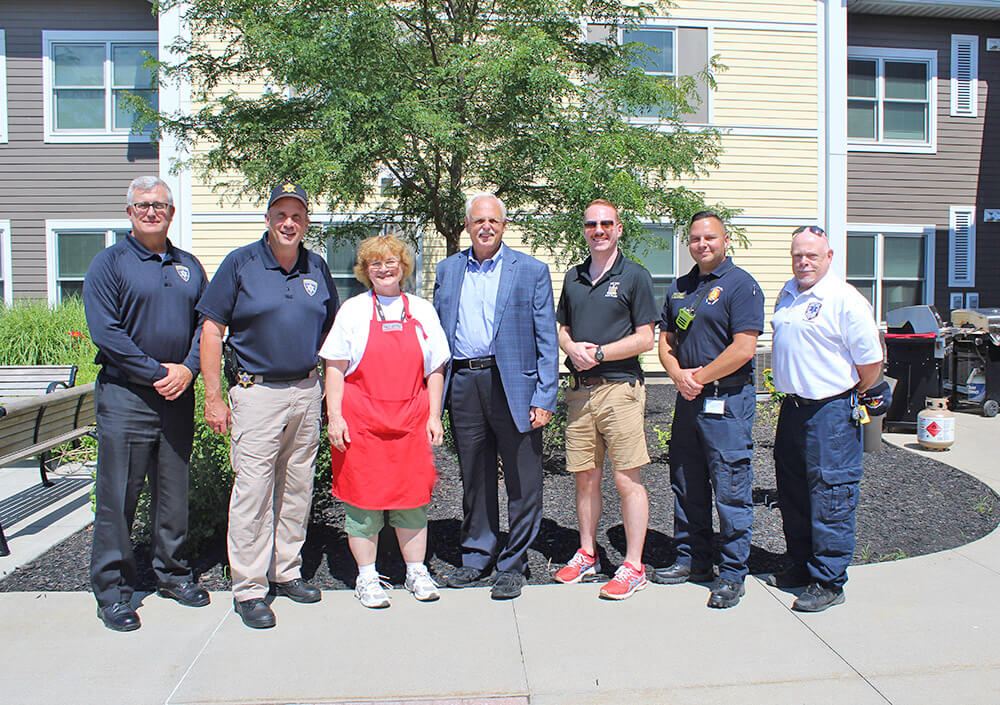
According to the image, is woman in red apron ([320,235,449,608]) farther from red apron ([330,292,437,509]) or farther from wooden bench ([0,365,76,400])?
wooden bench ([0,365,76,400])

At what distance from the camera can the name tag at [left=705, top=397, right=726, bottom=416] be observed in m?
3.80

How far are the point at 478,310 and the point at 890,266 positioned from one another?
12188 mm

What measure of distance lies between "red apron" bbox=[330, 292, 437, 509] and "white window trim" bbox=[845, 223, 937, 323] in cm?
1200

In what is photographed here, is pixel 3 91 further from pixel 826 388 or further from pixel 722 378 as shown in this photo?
pixel 826 388

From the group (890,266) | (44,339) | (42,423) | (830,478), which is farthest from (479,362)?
(890,266)

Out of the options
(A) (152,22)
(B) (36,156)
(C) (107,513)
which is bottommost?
(C) (107,513)

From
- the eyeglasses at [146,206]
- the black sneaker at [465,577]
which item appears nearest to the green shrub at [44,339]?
the eyeglasses at [146,206]

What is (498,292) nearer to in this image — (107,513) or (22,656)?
(107,513)

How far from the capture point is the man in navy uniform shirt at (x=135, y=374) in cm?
355

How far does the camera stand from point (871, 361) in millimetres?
3637

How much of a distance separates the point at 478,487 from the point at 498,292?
1.10 m

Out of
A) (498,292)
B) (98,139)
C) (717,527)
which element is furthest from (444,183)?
(98,139)

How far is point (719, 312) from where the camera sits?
3.81 meters

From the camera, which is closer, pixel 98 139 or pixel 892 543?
pixel 892 543
